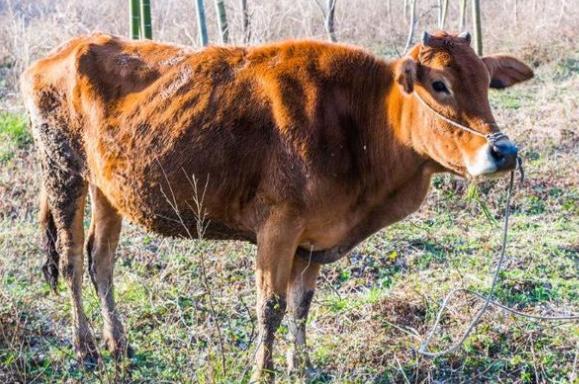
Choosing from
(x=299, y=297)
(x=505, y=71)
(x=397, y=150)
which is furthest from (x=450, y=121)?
(x=299, y=297)

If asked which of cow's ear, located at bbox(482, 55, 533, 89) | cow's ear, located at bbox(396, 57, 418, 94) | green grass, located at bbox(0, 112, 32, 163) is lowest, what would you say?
green grass, located at bbox(0, 112, 32, 163)

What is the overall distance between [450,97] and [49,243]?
350cm

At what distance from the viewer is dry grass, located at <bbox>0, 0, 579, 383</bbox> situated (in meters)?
5.58

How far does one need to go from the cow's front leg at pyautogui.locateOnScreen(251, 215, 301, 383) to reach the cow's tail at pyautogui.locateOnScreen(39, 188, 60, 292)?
209 cm

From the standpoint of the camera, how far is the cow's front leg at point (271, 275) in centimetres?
513

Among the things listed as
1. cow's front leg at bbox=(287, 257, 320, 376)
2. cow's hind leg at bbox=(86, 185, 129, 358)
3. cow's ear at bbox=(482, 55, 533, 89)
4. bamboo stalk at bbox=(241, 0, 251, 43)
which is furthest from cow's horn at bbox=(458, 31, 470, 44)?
bamboo stalk at bbox=(241, 0, 251, 43)

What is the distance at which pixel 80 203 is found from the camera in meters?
6.39

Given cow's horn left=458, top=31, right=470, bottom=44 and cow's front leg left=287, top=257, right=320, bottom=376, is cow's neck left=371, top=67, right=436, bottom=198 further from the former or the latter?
cow's front leg left=287, top=257, right=320, bottom=376

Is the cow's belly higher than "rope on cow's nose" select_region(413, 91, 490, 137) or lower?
lower

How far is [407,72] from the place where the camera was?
15.8 feet

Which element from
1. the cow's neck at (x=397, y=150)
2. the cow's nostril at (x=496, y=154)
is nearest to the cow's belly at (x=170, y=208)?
the cow's neck at (x=397, y=150)

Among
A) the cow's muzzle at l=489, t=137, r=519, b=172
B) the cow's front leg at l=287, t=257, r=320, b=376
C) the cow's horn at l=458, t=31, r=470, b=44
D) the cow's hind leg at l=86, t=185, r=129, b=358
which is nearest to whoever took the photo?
the cow's muzzle at l=489, t=137, r=519, b=172

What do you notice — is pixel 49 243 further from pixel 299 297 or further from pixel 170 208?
pixel 299 297

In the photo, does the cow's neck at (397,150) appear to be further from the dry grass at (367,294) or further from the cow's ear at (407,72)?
the dry grass at (367,294)
